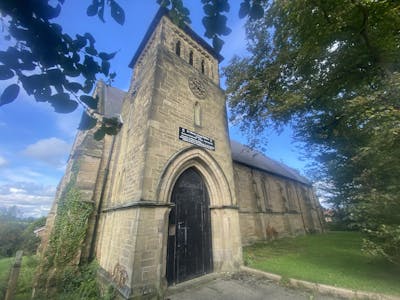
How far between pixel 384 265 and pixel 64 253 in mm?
11942

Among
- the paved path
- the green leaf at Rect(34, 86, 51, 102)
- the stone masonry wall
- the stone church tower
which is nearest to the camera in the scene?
the green leaf at Rect(34, 86, 51, 102)

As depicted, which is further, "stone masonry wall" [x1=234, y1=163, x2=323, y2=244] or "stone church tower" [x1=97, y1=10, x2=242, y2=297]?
"stone masonry wall" [x1=234, y1=163, x2=323, y2=244]

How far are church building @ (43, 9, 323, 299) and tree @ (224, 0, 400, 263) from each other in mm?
2540

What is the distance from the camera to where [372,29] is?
20.1 ft

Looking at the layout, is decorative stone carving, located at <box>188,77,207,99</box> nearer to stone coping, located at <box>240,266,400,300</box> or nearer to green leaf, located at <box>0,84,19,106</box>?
green leaf, located at <box>0,84,19,106</box>

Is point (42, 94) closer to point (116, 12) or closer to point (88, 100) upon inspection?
point (88, 100)

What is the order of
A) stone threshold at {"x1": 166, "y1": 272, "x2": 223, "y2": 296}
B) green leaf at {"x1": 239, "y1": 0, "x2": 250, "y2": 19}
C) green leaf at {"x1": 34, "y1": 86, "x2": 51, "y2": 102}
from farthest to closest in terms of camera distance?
1. stone threshold at {"x1": 166, "y1": 272, "x2": 223, "y2": 296}
2. green leaf at {"x1": 239, "y1": 0, "x2": 250, "y2": 19}
3. green leaf at {"x1": 34, "y1": 86, "x2": 51, "y2": 102}

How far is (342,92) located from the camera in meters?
8.12

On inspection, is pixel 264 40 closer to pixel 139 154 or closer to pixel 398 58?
pixel 398 58

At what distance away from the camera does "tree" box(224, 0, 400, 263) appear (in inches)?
197

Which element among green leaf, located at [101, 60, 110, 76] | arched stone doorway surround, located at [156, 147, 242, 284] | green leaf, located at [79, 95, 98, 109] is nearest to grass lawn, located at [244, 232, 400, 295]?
arched stone doorway surround, located at [156, 147, 242, 284]

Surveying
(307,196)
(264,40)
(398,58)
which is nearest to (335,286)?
(398,58)

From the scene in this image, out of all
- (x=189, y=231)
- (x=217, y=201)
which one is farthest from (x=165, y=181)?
(x=217, y=201)

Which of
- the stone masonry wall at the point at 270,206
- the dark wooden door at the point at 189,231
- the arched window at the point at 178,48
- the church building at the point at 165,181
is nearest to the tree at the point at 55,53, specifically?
the church building at the point at 165,181
